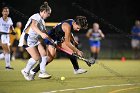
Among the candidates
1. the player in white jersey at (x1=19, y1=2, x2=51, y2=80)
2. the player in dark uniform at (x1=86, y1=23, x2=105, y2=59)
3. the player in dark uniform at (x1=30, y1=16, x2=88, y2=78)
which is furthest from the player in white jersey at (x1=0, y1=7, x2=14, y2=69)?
the player in dark uniform at (x1=86, y1=23, x2=105, y2=59)

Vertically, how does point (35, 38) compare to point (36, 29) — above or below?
below

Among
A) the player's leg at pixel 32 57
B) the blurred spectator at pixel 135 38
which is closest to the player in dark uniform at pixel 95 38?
the blurred spectator at pixel 135 38

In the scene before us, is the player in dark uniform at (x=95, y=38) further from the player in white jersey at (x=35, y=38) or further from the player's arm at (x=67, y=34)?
the player in white jersey at (x=35, y=38)

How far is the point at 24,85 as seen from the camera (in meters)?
12.9

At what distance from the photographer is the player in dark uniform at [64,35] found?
14.1m

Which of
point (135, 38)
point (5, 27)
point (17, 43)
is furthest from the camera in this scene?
point (135, 38)

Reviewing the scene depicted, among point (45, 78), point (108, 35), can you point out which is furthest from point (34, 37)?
point (108, 35)

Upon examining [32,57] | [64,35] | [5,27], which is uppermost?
[64,35]

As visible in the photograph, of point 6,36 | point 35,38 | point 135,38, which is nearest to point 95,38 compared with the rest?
point 135,38

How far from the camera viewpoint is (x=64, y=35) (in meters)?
14.6

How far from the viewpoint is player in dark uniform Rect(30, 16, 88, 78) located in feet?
46.2

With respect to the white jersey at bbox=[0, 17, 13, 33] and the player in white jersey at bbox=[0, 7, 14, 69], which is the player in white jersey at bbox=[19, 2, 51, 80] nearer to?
the player in white jersey at bbox=[0, 7, 14, 69]

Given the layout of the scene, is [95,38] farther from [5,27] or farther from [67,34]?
[67,34]

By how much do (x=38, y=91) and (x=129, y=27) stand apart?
898 inches
